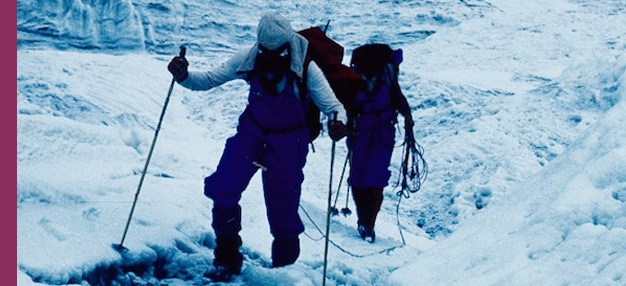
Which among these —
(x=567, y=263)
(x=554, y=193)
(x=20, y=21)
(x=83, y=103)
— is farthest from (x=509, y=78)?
(x=20, y=21)

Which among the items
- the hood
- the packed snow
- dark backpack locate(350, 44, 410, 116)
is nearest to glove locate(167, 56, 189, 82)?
the hood

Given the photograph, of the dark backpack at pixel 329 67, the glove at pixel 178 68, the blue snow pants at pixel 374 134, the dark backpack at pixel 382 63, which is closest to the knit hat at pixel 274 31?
the dark backpack at pixel 329 67

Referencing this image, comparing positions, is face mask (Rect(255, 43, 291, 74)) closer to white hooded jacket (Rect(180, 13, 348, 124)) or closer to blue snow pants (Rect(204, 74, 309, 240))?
white hooded jacket (Rect(180, 13, 348, 124))

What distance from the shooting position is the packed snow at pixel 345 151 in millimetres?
3555

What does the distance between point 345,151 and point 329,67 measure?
5.21m

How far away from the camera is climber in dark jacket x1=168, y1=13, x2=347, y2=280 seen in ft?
12.4

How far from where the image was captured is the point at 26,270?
3.15 metres

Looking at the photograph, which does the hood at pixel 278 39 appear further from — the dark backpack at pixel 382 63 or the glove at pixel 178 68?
the dark backpack at pixel 382 63

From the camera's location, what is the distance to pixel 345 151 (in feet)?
31.4

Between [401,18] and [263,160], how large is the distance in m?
16.7

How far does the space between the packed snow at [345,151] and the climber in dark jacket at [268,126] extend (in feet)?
1.33

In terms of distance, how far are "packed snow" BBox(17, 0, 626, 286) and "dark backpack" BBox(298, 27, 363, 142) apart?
1.06 metres

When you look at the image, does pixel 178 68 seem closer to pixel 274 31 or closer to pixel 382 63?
pixel 274 31

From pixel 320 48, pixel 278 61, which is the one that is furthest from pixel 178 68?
pixel 320 48
